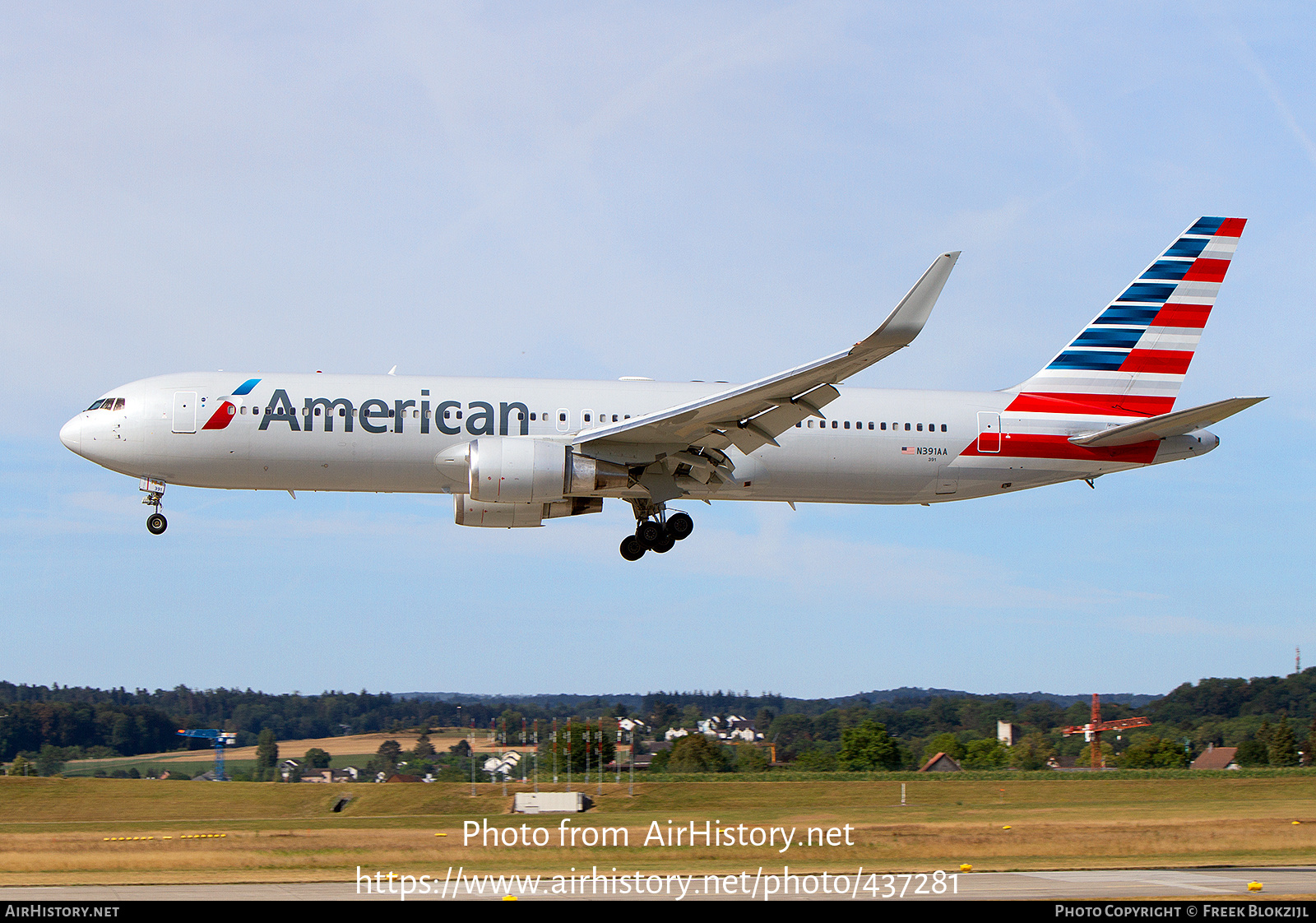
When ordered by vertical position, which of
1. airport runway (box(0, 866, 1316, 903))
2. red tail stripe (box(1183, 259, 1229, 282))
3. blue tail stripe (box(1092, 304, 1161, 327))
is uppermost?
red tail stripe (box(1183, 259, 1229, 282))

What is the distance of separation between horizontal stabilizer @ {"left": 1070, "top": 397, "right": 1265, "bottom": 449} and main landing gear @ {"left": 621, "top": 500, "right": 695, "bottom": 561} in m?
10.1

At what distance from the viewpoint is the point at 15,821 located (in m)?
34.2

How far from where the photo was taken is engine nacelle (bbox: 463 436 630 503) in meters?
25.3

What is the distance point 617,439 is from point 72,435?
12474 mm

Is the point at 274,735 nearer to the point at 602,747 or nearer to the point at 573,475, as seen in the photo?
the point at 602,747

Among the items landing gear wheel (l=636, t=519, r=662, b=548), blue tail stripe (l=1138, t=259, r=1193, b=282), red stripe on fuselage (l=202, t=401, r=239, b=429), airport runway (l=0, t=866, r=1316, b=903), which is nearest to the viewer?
airport runway (l=0, t=866, r=1316, b=903)

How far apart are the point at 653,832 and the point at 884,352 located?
10994mm

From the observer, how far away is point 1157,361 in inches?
1280

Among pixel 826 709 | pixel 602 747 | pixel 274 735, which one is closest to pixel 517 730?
pixel 602 747

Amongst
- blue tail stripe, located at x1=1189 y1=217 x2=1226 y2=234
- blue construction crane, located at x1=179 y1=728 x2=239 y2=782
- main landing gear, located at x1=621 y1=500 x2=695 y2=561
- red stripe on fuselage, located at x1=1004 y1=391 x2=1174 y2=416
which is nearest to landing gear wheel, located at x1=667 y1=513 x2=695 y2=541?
main landing gear, located at x1=621 y1=500 x2=695 y2=561

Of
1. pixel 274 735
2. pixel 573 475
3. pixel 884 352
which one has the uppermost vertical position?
pixel 884 352

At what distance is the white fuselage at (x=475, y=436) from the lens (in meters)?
26.9

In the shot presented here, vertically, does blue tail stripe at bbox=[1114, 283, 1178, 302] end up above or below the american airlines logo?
above

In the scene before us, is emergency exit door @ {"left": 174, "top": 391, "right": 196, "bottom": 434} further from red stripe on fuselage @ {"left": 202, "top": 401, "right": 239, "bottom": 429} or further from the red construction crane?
the red construction crane
